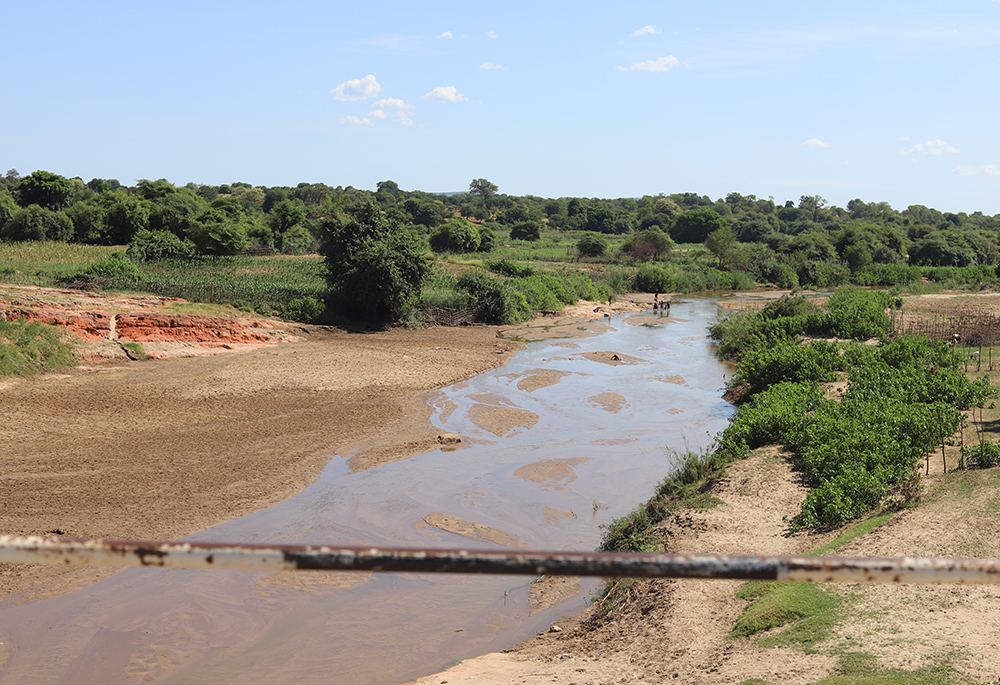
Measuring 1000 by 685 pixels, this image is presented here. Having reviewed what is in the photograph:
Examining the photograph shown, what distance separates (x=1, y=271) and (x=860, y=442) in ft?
120

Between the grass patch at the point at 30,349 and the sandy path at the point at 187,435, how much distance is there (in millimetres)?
A: 776

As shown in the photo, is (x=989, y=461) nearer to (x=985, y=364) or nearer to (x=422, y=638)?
(x=422, y=638)

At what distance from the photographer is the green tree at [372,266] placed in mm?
33781

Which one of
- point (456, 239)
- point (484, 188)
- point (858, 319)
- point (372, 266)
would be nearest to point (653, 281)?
point (456, 239)

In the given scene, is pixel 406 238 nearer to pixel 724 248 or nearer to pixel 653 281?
pixel 653 281

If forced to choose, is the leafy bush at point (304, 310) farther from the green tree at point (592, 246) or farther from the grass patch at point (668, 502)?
the green tree at point (592, 246)

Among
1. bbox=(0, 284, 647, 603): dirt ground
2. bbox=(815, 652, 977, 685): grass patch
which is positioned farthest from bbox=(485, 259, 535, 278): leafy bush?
bbox=(815, 652, 977, 685): grass patch

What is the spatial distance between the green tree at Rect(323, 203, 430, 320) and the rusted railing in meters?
32.2

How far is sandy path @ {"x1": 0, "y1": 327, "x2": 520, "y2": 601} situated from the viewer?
12180 mm

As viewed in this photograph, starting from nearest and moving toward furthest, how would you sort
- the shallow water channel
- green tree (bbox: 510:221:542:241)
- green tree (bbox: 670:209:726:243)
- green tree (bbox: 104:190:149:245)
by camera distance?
the shallow water channel
green tree (bbox: 104:190:149:245)
green tree (bbox: 510:221:542:241)
green tree (bbox: 670:209:726:243)

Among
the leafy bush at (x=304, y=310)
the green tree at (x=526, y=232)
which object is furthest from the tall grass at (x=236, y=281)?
the green tree at (x=526, y=232)

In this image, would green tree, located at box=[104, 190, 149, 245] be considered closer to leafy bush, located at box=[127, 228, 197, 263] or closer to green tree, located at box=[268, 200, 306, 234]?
leafy bush, located at box=[127, 228, 197, 263]

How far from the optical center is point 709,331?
120 feet

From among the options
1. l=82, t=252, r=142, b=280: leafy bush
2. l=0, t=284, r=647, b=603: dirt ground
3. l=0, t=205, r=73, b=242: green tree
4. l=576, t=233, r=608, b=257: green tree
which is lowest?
l=0, t=284, r=647, b=603: dirt ground
